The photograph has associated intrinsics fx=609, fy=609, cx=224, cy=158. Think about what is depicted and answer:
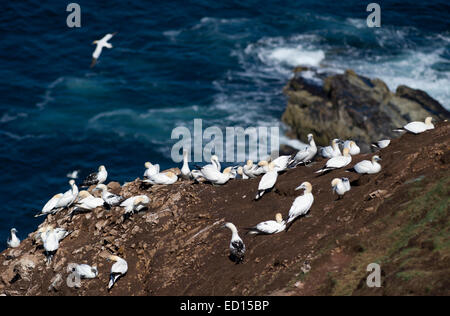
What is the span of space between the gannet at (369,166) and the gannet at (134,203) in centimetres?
768

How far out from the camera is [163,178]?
2364 centimetres

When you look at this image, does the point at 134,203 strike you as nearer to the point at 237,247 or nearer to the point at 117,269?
the point at 117,269

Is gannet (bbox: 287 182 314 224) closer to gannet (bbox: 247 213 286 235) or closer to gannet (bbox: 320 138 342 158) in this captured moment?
gannet (bbox: 247 213 286 235)

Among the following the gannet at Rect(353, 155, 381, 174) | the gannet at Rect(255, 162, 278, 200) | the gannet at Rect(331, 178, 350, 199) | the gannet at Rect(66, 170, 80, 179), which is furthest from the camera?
the gannet at Rect(66, 170, 80, 179)

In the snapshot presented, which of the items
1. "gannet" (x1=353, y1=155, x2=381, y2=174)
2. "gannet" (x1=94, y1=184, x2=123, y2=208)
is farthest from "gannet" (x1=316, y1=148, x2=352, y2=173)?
"gannet" (x1=94, y1=184, x2=123, y2=208)

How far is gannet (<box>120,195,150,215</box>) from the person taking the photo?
22234 millimetres

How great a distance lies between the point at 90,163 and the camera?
44688 millimetres

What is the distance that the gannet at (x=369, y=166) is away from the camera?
2049cm

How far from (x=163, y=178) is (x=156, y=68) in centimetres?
3429

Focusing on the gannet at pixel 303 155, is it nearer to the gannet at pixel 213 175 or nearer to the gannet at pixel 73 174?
the gannet at pixel 213 175

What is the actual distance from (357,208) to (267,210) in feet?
10.8

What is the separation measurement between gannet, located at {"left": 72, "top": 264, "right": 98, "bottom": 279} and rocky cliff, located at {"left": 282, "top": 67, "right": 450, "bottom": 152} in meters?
25.3

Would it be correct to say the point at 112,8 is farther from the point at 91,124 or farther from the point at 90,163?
the point at 90,163

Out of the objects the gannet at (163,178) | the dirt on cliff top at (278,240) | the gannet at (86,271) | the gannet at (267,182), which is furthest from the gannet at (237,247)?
the gannet at (163,178)
